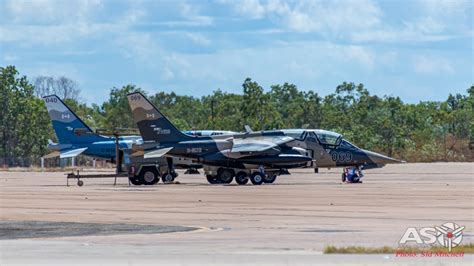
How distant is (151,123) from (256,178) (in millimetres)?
6163

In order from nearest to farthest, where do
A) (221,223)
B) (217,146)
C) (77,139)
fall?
(221,223)
(217,146)
(77,139)

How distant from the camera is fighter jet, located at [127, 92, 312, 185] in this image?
5581 cm

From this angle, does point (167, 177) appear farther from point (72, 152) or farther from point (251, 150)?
point (72, 152)

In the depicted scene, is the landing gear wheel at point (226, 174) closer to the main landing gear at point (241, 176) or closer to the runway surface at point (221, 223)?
the main landing gear at point (241, 176)

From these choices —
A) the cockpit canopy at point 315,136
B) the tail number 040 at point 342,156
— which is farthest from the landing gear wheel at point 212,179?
the tail number 040 at point 342,156

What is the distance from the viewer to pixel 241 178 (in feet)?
184

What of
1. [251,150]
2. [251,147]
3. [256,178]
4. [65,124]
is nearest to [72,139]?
[65,124]

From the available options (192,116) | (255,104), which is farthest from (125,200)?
(192,116)

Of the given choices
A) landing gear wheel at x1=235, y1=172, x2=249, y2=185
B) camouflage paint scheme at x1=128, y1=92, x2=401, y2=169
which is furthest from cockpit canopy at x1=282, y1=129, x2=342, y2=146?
landing gear wheel at x1=235, y1=172, x2=249, y2=185

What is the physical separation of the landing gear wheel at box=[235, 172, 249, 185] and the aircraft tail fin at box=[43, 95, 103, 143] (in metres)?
14.0

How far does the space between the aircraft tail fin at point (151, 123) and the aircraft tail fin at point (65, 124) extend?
10.1 m

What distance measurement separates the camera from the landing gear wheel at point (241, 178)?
55906mm

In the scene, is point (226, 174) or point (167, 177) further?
point (167, 177)

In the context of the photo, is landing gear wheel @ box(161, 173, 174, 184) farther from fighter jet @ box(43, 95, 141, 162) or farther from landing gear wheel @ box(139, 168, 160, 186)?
fighter jet @ box(43, 95, 141, 162)
